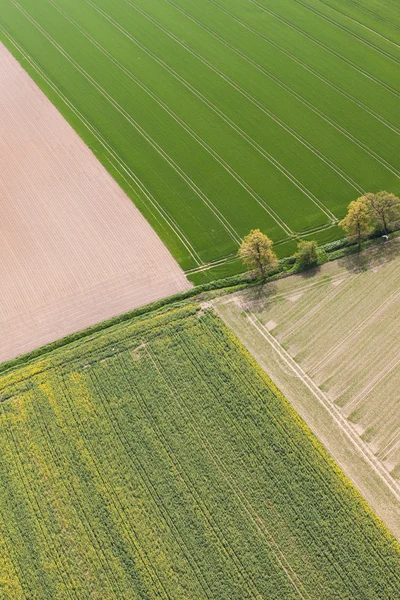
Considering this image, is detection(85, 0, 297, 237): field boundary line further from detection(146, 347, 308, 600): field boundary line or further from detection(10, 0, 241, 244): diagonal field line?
detection(146, 347, 308, 600): field boundary line

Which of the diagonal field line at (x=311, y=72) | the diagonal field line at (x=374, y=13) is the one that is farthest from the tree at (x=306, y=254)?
the diagonal field line at (x=374, y=13)

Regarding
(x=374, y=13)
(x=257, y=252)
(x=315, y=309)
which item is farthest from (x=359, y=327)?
(x=374, y=13)

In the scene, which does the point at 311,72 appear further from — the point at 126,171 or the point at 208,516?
the point at 208,516

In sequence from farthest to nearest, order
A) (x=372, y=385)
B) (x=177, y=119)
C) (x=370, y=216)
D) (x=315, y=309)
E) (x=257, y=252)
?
1. (x=177, y=119)
2. (x=370, y=216)
3. (x=257, y=252)
4. (x=315, y=309)
5. (x=372, y=385)

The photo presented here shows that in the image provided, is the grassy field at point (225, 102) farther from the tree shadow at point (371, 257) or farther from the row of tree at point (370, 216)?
the tree shadow at point (371, 257)

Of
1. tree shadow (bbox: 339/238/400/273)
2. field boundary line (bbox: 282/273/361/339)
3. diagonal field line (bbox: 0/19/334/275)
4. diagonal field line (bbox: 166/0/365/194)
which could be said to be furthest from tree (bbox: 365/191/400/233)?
diagonal field line (bbox: 0/19/334/275)
